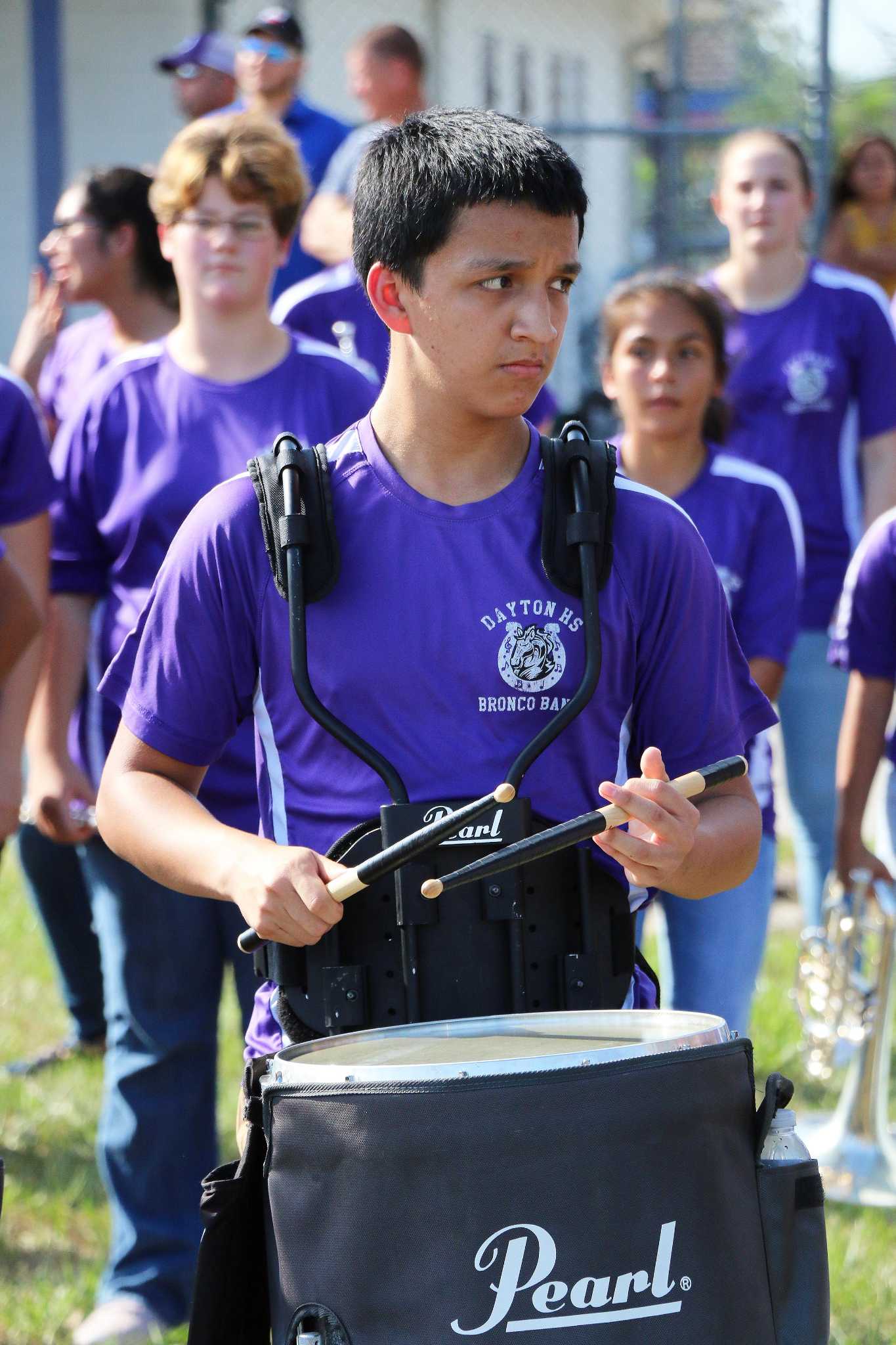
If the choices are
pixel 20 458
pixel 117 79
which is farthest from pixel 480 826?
pixel 117 79

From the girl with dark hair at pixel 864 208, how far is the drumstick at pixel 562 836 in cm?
645

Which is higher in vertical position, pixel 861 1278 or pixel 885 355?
pixel 885 355

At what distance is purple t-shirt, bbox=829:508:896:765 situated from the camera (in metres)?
3.82

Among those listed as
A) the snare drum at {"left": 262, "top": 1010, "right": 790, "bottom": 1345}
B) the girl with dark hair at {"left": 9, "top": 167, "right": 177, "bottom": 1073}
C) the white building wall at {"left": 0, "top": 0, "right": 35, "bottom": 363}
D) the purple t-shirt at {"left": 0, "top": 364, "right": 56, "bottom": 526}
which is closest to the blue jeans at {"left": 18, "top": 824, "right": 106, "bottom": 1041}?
the girl with dark hair at {"left": 9, "top": 167, "right": 177, "bottom": 1073}

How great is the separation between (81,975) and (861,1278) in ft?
8.02

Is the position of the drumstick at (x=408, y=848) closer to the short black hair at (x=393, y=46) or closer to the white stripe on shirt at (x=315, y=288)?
the white stripe on shirt at (x=315, y=288)

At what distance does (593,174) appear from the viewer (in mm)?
12844

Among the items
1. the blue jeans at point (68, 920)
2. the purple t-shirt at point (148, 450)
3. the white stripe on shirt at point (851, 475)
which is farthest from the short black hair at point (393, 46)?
the purple t-shirt at point (148, 450)

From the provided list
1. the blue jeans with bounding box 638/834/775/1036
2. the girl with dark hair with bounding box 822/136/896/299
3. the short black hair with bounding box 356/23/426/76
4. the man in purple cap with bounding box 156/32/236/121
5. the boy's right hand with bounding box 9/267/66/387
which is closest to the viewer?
the blue jeans with bounding box 638/834/775/1036

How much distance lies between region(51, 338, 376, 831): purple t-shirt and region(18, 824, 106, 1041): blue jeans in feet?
4.12

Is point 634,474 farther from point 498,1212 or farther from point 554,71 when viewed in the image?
point 554,71

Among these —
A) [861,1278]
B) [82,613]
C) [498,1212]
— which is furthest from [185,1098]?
[498,1212]

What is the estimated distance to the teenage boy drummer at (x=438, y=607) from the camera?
210 centimetres

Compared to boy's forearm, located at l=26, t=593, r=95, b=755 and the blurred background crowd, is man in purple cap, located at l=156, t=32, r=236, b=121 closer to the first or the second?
the blurred background crowd
